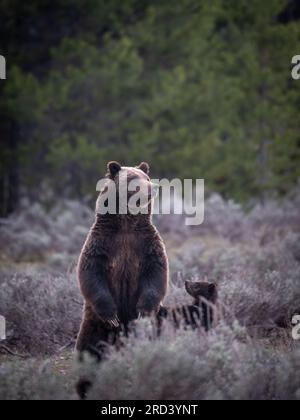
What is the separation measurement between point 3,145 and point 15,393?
1257 centimetres

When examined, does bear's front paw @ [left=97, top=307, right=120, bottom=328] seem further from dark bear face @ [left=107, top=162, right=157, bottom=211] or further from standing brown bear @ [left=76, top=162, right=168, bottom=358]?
dark bear face @ [left=107, top=162, right=157, bottom=211]

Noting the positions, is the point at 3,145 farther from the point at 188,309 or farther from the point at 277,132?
the point at 188,309

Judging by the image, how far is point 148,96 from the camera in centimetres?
1720

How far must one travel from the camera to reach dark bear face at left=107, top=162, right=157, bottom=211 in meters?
5.53

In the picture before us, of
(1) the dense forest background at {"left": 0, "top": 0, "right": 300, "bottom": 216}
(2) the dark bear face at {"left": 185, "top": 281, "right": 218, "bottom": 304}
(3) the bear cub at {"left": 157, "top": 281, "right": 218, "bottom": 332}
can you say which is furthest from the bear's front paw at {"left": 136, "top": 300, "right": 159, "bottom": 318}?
(1) the dense forest background at {"left": 0, "top": 0, "right": 300, "bottom": 216}

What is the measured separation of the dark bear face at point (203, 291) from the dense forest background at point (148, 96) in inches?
414

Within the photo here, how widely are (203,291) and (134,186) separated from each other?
95cm

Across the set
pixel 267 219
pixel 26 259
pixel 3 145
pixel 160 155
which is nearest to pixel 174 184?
pixel 160 155

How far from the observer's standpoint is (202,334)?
505 cm

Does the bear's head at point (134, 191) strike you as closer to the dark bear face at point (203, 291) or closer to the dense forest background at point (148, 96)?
the dark bear face at point (203, 291)

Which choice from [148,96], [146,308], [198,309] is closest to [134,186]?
[146,308]

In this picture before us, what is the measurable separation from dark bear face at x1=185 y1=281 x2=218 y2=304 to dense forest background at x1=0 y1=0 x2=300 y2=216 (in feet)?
34.5

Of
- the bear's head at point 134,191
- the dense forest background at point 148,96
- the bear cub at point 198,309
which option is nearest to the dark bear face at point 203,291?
the bear cub at point 198,309

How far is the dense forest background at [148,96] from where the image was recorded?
1614 centimetres
